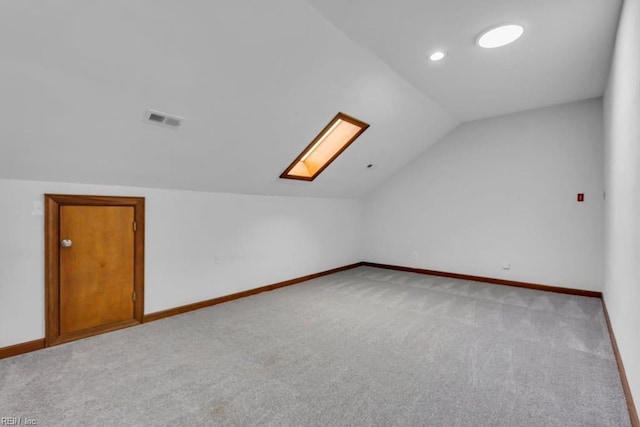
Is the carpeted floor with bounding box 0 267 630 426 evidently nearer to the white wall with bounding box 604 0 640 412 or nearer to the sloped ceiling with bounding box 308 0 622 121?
the white wall with bounding box 604 0 640 412

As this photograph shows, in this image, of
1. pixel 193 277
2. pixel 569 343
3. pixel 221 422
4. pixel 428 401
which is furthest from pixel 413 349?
pixel 193 277

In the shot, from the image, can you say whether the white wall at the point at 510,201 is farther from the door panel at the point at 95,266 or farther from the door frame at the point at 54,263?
the door frame at the point at 54,263

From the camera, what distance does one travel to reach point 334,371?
7.22 ft

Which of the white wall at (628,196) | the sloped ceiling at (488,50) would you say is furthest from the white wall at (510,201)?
the white wall at (628,196)

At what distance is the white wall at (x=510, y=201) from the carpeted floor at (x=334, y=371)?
3.23ft

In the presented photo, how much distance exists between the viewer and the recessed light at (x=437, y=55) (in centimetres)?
279

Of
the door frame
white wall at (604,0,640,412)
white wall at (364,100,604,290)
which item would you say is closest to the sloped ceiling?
white wall at (604,0,640,412)

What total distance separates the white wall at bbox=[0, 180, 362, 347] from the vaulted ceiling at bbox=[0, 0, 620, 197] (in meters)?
0.20

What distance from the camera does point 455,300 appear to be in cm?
390

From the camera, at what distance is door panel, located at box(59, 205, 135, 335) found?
105 inches

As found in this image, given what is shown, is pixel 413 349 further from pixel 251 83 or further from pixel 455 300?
pixel 251 83

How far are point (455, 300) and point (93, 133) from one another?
4.17 metres

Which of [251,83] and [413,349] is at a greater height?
[251,83]

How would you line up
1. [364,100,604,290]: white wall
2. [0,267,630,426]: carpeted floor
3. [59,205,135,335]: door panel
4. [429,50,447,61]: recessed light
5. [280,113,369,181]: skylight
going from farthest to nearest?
1. [364,100,604,290]: white wall
2. [280,113,369,181]: skylight
3. [429,50,447,61]: recessed light
4. [59,205,135,335]: door panel
5. [0,267,630,426]: carpeted floor
